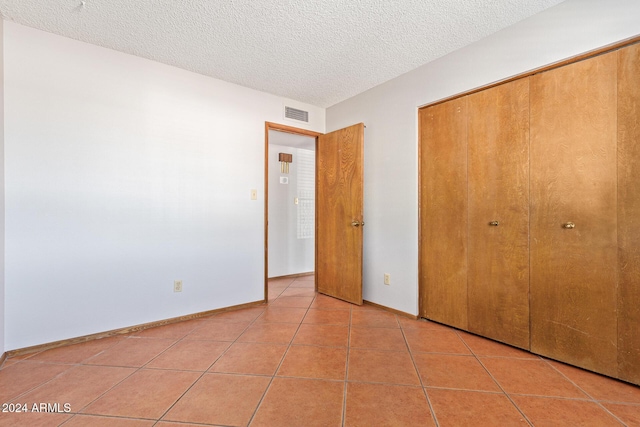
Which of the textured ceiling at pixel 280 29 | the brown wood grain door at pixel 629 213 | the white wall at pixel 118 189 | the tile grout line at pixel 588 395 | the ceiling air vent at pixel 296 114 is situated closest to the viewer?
the tile grout line at pixel 588 395

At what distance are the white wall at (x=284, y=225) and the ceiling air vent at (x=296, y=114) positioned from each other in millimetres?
1053

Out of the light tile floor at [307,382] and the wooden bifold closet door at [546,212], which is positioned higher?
the wooden bifold closet door at [546,212]

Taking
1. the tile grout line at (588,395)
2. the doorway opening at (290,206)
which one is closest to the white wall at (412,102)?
the tile grout line at (588,395)

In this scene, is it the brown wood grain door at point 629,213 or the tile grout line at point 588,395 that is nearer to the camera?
the tile grout line at point 588,395

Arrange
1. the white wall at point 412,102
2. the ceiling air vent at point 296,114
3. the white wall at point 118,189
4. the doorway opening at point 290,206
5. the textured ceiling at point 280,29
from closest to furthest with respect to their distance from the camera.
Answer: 1. the white wall at point 412,102
2. the textured ceiling at point 280,29
3. the white wall at point 118,189
4. the ceiling air vent at point 296,114
5. the doorway opening at point 290,206

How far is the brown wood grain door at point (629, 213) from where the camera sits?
158 cm

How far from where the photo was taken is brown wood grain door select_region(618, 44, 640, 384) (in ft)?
5.19

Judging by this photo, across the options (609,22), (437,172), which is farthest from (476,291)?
(609,22)

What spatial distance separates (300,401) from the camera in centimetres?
148

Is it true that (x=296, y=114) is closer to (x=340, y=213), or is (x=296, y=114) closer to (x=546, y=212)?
(x=340, y=213)

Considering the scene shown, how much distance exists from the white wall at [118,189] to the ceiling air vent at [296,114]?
1.11 ft

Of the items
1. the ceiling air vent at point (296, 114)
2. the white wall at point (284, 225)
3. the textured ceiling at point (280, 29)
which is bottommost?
the white wall at point (284, 225)

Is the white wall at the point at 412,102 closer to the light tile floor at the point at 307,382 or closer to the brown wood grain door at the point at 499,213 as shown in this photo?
the brown wood grain door at the point at 499,213

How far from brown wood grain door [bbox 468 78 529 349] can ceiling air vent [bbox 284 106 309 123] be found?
6.12 feet
